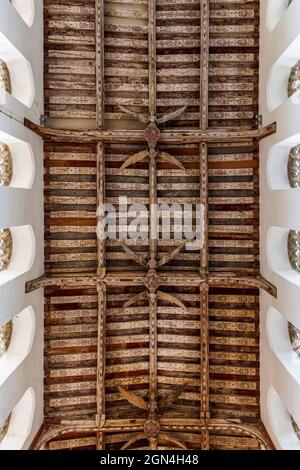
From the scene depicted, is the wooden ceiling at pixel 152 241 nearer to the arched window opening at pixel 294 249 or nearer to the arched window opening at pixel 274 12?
the arched window opening at pixel 274 12

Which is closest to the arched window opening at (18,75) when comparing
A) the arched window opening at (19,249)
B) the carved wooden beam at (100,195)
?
the carved wooden beam at (100,195)

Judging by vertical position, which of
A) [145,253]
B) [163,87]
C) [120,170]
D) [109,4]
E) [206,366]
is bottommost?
[206,366]

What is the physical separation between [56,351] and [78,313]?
103 centimetres

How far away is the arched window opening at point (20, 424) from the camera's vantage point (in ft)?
25.0

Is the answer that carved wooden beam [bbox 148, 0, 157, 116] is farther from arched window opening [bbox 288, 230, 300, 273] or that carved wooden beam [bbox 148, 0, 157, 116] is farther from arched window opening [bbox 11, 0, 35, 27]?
arched window opening [bbox 288, 230, 300, 273]

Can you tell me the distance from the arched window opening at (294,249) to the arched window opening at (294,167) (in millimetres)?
1013

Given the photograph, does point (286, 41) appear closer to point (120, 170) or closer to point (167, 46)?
point (167, 46)

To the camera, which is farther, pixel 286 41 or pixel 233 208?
pixel 233 208

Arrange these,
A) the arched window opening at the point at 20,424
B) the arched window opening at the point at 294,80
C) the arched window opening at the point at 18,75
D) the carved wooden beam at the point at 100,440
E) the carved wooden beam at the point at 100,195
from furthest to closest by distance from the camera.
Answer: the carved wooden beam at the point at 100,440 < the carved wooden beam at the point at 100,195 < the arched window opening at the point at 20,424 < the arched window opening at the point at 294,80 < the arched window opening at the point at 18,75

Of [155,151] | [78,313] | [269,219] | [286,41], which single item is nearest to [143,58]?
[155,151]

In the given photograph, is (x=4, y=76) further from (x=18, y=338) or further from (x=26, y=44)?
(x=18, y=338)

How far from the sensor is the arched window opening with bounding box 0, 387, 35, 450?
7.62 meters

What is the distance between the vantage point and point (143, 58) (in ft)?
28.8

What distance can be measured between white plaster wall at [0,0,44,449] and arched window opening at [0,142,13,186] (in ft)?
1.50
